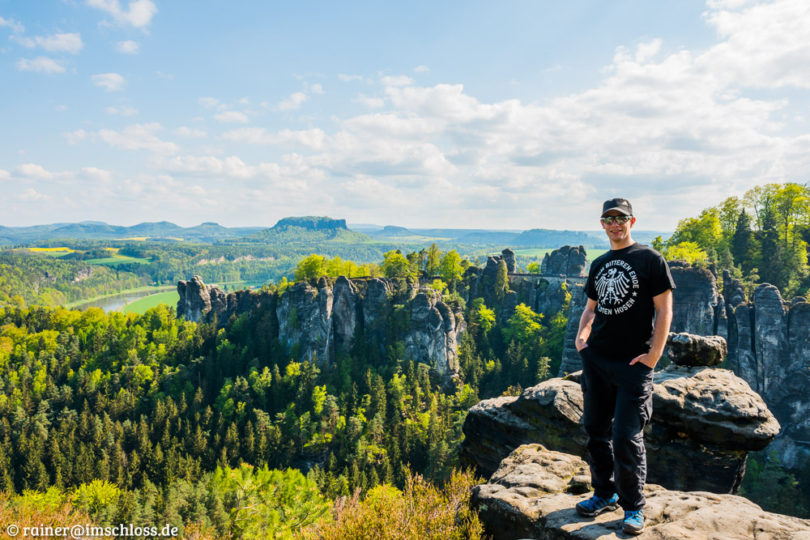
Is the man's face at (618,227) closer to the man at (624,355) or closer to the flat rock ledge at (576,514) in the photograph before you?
the man at (624,355)

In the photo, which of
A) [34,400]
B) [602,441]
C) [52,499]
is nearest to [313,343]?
[52,499]

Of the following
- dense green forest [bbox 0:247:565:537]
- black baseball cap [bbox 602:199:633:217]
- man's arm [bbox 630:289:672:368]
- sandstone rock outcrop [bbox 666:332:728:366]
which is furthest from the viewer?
dense green forest [bbox 0:247:565:537]

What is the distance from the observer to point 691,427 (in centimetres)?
1062

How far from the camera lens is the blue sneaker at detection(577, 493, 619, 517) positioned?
250 inches

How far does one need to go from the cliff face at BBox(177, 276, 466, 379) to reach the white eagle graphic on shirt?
2218 inches

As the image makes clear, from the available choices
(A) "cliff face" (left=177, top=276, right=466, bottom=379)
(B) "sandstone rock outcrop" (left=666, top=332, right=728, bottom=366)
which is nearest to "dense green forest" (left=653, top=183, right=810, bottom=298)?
(A) "cliff face" (left=177, top=276, right=466, bottom=379)

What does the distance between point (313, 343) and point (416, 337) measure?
16739 millimetres

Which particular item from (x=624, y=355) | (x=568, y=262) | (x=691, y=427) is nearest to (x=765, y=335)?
(x=568, y=262)

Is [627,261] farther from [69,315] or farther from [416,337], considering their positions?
[69,315]

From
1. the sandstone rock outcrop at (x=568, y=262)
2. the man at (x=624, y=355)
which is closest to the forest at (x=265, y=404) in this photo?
the sandstone rock outcrop at (x=568, y=262)

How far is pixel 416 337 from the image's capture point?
6284cm

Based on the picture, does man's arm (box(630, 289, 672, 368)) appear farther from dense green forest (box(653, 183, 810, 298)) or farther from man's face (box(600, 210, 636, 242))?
dense green forest (box(653, 183, 810, 298))

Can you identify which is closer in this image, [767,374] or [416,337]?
[767,374]

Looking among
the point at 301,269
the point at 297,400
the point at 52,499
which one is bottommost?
the point at 52,499
